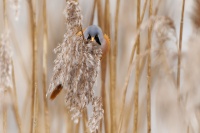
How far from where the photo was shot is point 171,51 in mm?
966

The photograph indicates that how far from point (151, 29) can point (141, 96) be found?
8.8 inches

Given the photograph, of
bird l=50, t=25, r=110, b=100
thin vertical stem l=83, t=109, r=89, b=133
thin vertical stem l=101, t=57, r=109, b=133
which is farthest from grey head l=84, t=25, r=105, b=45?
thin vertical stem l=83, t=109, r=89, b=133

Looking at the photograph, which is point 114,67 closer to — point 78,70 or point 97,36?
point 97,36

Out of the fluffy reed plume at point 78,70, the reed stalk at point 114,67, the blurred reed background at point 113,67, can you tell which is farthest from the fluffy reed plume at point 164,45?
the fluffy reed plume at point 78,70

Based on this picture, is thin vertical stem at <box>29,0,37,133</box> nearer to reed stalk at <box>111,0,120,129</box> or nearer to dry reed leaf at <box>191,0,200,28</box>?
reed stalk at <box>111,0,120,129</box>

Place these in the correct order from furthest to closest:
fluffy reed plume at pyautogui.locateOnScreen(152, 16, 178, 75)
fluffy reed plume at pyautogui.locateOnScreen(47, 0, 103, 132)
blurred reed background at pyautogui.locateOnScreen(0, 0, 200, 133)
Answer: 1. blurred reed background at pyautogui.locateOnScreen(0, 0, 200, 133)
2. fluffy reed plume at pyautogui.locateOnScreen(152, 16, 178, 75)
3. fluffy reed plume at pyautogui.locateOnScreen(47, 0, 103, 132)

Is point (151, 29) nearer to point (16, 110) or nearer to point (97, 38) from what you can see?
point (97, 38)

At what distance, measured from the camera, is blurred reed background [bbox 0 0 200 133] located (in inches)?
38.0

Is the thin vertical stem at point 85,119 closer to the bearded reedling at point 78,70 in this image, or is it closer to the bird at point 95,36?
the bird at point 95,36

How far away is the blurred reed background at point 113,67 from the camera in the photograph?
965mm

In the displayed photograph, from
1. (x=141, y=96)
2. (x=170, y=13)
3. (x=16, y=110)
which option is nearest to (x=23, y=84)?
(x=16, y=110)

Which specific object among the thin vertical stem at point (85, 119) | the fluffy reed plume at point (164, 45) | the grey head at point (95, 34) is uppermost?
the grey head at point (95, 34)

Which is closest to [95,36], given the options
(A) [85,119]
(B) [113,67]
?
(B) [113,67]

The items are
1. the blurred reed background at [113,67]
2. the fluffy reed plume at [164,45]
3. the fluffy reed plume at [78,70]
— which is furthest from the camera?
the blurred reed background at [113,67]
